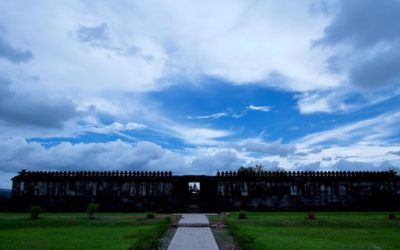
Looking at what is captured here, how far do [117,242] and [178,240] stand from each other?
8.56 feet

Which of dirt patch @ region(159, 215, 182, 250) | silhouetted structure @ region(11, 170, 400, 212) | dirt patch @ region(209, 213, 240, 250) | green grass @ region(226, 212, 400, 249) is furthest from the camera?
silhouetted structure @ region(11, 170, 400, 212)

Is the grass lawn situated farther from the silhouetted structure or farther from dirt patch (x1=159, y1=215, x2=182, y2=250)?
the silhouetted structure

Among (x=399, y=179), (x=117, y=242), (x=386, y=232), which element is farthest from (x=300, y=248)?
(x=399, y=179)

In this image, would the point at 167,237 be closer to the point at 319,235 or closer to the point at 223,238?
the point at 223,238

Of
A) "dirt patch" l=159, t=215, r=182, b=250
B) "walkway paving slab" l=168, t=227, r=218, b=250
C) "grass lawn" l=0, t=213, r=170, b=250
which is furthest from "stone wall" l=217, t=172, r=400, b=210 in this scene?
"walkway paving slab" l=168, t=227, r=218, b=250

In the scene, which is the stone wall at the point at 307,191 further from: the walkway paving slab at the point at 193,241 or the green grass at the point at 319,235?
the walkway paving slab at the point at 193,241

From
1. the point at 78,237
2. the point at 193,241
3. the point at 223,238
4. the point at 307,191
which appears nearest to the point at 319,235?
the point at 223,238

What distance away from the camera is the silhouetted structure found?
34969mm

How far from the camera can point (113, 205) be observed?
35.1 metres

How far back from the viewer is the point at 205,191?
35188 mm

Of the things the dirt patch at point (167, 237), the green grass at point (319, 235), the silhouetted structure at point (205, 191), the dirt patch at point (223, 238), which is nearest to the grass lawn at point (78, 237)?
the dirt patch at point (167, 237)

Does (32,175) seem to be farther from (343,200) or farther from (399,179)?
(399,179)

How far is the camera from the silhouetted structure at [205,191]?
3497 cm

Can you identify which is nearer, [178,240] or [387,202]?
[178,240]
